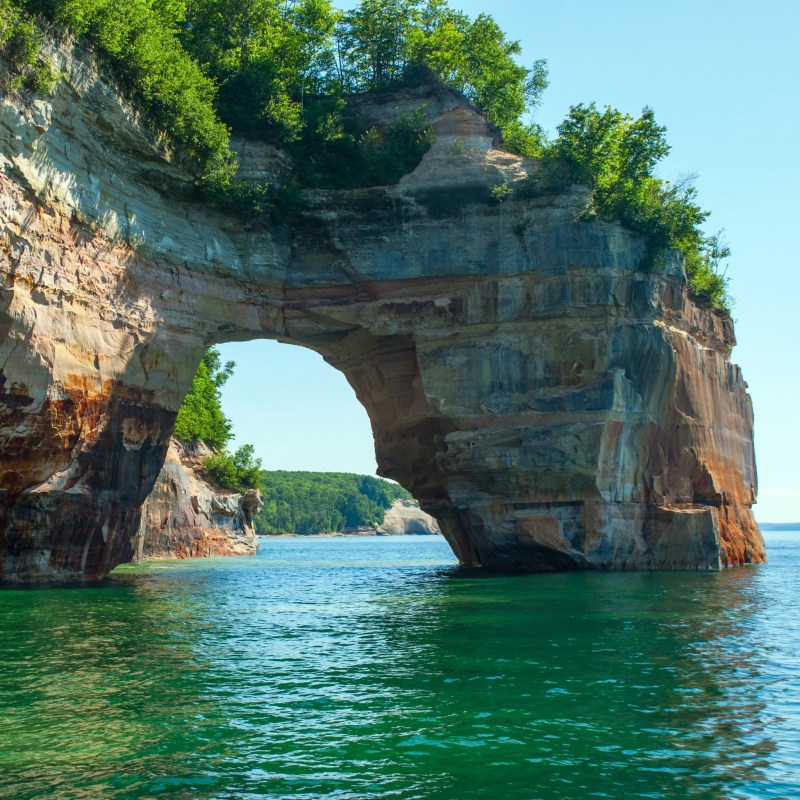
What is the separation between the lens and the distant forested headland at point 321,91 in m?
25.4

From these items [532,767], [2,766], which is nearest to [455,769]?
[532,767]

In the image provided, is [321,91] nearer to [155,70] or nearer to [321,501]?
[155,70]

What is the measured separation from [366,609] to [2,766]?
12.1m

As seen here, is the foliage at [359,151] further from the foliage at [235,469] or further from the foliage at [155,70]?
the foliage at [235,469]

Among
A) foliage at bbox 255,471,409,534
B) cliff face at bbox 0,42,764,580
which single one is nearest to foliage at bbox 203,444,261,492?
cliff face at bbox 0,42,764,580

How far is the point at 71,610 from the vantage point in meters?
18.5

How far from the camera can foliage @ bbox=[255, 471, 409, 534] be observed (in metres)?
144

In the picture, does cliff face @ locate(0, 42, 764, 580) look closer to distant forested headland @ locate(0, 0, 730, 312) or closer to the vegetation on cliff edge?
distant forested headland @ locate(0, 0, 730, 312)

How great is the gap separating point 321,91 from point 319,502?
120 metres

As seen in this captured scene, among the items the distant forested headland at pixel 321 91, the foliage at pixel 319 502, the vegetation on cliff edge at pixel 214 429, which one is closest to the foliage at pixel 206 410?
the vegetation on cliff edge at pixel 214 429

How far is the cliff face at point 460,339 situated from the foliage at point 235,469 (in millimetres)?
21787

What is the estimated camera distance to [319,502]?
150625 mm

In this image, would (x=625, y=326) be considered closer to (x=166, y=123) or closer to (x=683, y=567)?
(x=683, y=567)

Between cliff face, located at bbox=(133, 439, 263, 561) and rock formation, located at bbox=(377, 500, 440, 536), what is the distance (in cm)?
10360
